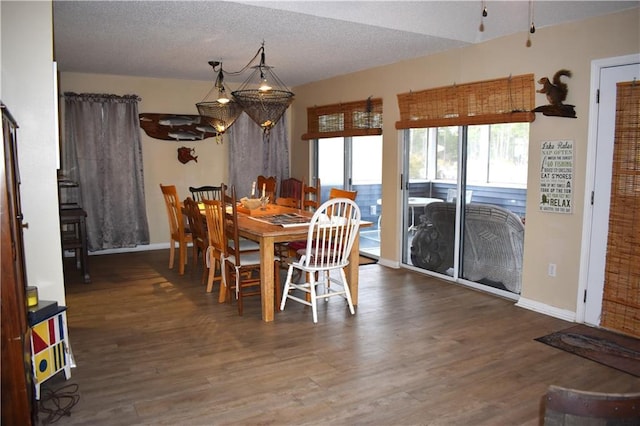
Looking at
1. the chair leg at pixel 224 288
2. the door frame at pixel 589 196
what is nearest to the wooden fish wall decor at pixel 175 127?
the chair leg at pixel 224 288

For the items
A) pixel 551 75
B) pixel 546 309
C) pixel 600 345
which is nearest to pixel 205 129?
pixel 551 75

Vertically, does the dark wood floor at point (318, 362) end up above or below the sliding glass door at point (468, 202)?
below

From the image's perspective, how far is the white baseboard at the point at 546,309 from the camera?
410cm

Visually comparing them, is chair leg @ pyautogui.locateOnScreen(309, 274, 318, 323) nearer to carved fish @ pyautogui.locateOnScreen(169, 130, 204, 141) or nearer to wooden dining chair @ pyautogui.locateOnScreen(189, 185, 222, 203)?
wooden dining chair @ pyautogui.locateOnScreen(189, 185, 222, 203)

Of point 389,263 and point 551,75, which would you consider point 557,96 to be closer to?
point 551,75

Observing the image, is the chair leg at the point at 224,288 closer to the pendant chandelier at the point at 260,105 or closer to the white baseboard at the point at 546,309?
the pendant chandelier at the point at 260,105

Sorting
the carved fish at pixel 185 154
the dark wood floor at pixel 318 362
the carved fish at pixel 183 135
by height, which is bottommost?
the dark wood floor at pixel 318 362

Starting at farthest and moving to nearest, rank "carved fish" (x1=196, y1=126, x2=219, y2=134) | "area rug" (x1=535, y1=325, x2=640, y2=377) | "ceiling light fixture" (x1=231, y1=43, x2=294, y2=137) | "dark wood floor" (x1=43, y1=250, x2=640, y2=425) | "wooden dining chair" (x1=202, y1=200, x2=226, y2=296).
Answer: "carved fish" (x1=196, y1=126, x2=219, y2=134)
"wooden dining chair" (x1=202, y1=200, x2=226, y2=296)
"ceiling light fixture" (x1=231, y1=43, x2=294, y2=137)
"area rug" (x1=535, y1=325, x2=640, y2=377)
"dark wood floor" (x1=43, y1=250, x2=640, y2=425)

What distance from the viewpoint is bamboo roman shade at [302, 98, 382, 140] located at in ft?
20.2

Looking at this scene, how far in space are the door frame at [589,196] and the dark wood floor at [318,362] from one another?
23cm

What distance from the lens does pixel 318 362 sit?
10.7 ft

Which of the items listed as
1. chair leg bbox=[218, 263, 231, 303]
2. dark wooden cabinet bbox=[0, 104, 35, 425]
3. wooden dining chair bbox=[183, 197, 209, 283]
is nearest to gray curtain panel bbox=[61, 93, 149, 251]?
wooden dining chair bbox=[183, 197, 209, 283]

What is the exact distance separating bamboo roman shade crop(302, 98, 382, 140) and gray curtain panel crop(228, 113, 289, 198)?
51cm

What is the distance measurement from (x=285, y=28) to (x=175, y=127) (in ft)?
11.2
